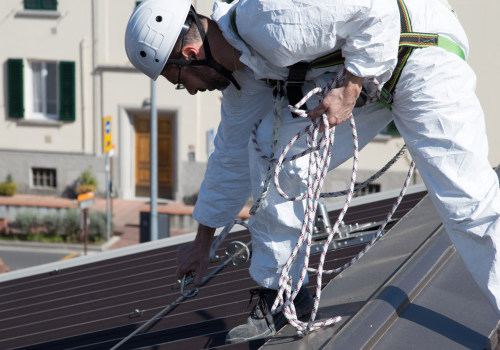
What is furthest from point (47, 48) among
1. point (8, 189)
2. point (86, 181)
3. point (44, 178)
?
point (8, 189)

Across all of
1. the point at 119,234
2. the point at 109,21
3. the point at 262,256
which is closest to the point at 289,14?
the point at 262,256

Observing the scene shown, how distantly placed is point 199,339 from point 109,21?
53.4 feet

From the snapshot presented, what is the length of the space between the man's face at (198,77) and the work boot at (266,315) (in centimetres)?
82

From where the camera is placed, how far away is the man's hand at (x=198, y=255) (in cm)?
337

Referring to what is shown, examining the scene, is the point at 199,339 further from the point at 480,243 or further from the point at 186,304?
the point at 480,243

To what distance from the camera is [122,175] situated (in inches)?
765

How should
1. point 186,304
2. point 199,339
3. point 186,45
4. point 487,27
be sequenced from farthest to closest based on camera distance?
1. point 487,27
2. point 186,304
3. point 199,339
4. point 186,45

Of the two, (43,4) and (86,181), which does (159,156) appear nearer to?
(86,181)

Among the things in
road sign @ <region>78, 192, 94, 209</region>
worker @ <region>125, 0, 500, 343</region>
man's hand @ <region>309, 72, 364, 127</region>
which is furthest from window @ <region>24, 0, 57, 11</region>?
man's hand @ <region>309, 72, 364, 127</region>

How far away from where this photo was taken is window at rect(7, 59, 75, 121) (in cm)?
1938

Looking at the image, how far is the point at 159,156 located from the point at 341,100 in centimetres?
1726

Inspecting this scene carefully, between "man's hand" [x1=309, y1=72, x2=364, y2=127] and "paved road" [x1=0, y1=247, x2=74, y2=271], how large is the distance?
13367 mm

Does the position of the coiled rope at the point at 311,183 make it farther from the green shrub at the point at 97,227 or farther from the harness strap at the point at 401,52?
the green shrub at the point at 97,227

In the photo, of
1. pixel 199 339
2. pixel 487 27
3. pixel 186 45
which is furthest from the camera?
pixel 487 27
